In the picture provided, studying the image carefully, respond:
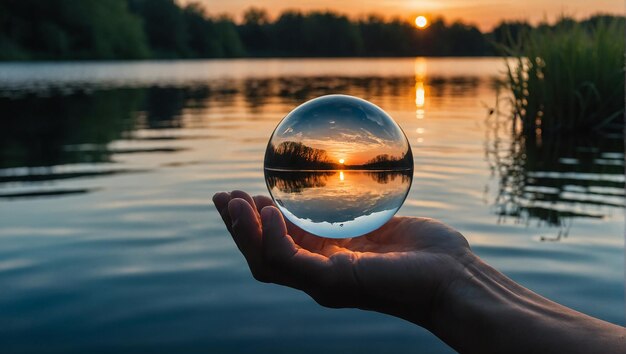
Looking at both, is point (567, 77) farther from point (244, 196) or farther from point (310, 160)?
point (244, 196)

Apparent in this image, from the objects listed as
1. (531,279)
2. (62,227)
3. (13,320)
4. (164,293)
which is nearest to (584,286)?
(531,279)

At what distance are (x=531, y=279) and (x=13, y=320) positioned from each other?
11.9 ft

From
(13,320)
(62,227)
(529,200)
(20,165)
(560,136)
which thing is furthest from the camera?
(560,136)

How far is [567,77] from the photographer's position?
13867mm

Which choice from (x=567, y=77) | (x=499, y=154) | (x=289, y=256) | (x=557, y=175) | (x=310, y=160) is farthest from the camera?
(x=567, y=77)

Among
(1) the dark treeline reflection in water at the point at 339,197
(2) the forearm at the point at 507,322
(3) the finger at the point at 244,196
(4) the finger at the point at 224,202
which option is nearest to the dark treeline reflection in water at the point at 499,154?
(1) the dark treeline reflection in water at the point at 339,197

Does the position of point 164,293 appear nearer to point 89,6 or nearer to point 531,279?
point 531,279

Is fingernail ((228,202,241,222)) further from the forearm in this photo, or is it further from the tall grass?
the tall grass

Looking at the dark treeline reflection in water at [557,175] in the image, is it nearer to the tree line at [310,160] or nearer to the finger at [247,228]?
the tree line at [310,160]

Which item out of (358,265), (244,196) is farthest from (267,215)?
(358,265)

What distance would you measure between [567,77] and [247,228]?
12262 mm

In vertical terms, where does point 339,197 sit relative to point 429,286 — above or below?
above

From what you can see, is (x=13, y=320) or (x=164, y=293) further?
(x=164, y=293)

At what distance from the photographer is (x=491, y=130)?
16.2m
